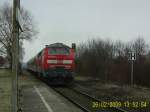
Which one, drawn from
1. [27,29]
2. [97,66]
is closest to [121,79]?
[97,66]

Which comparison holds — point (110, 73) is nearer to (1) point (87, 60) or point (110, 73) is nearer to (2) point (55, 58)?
(2) point (55, 58)

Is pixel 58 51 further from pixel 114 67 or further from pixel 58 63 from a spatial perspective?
pixel 114 67

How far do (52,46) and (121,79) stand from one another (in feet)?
22.7

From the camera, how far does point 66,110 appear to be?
15.5m

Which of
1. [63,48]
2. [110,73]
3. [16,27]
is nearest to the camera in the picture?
[16,27]

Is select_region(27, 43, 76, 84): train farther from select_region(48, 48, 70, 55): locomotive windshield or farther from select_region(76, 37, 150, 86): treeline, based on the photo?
select_region(76, 37, 150, 86): treeline
